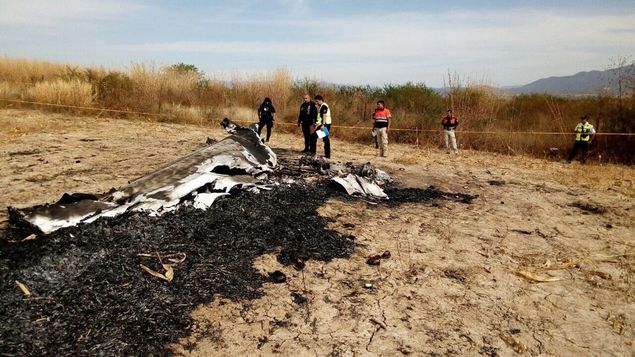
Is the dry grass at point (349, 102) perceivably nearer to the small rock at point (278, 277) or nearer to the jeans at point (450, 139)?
the jeans at point (450, 139)

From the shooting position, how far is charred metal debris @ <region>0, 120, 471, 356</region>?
2.99 meters

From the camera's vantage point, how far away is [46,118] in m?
13.0

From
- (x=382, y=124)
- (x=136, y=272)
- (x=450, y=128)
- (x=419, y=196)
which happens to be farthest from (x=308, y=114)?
(x=136, y=272)

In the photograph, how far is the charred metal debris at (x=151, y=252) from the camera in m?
2.99

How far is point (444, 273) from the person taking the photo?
4.39m

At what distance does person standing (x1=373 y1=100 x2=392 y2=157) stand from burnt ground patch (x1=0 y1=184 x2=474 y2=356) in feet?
18.8

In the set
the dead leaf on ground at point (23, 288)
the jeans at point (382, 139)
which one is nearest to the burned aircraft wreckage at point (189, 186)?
the dead leaf on ground at point (23, 288)

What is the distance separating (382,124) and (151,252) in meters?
7.77

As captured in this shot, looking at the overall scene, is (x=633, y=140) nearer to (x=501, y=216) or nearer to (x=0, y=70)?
(x=501, y=216)

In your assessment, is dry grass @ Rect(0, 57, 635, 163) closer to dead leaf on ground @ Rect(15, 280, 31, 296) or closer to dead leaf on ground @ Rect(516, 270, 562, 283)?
dead leaf on ground @ Rect(516, 270, 562, 283)

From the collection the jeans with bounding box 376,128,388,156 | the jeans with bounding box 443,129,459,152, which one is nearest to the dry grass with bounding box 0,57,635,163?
the jeans with bounding box 443,129,459,152

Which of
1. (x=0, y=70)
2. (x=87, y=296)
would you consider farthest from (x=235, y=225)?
(x=0, y=70)

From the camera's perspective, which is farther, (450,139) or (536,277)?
(450,139)

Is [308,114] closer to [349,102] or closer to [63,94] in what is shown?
[349,102]
